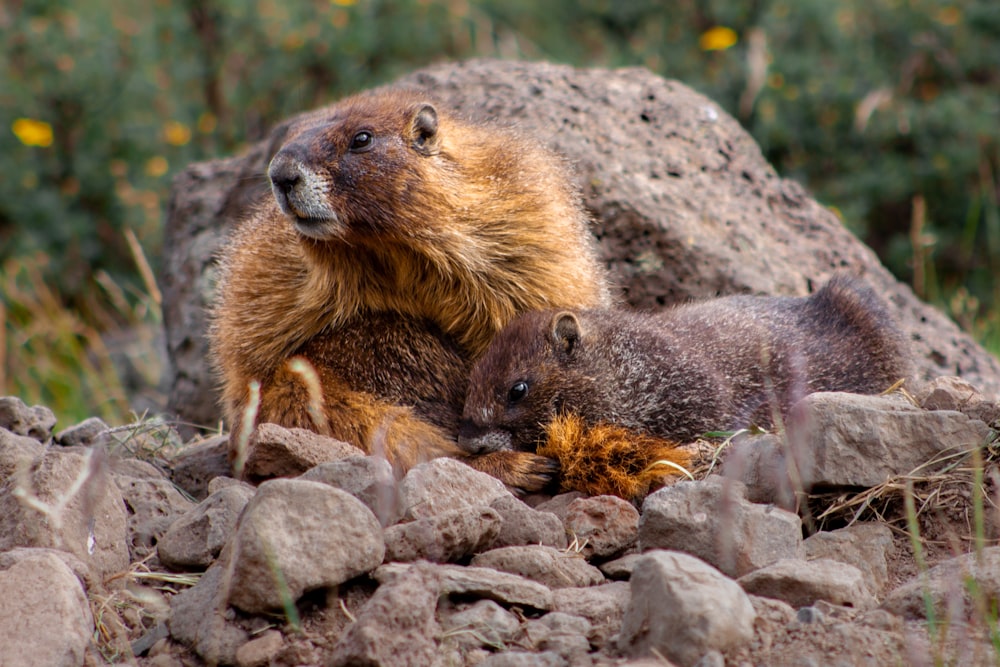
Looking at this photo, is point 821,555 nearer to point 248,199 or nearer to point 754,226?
point 754,226

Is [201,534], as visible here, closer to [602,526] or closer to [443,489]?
[443,489]

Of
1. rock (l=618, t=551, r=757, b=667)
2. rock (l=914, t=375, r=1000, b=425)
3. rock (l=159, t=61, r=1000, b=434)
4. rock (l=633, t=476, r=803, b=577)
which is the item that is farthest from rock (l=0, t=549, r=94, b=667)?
rock (l=159, t=61, r=1000, b=434)

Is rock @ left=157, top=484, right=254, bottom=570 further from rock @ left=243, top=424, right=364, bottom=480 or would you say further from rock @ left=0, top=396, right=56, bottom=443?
rock @ left=0, top=396, right=56, bottom=443

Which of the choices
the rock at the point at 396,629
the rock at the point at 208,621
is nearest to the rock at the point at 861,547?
the rock at the point at 396,629

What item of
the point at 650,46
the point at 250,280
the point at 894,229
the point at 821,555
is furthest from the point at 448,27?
the point at 821,555

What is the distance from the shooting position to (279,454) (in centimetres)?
379

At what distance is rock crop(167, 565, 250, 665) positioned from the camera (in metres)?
2.70

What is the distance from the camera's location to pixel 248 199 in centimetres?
643

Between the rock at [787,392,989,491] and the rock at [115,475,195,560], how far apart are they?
1923 mm

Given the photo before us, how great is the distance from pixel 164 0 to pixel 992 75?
6784 millimetres

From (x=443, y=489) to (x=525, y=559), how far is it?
416mm

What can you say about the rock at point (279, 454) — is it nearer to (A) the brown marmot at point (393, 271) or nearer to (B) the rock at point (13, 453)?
(A) the brown marmot at point (393, 271)

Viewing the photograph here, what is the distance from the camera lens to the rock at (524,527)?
3.31 m

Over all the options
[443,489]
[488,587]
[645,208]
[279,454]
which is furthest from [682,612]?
[645,208]
